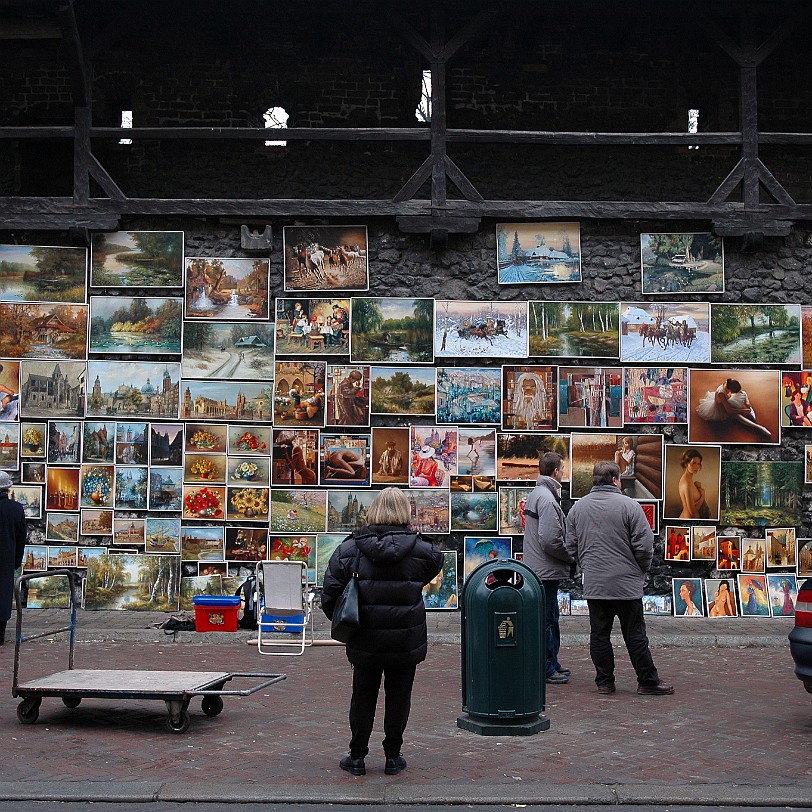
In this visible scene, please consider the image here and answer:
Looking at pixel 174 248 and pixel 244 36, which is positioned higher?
pixel 244 36

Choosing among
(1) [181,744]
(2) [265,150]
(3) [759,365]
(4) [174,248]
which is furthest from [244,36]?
(1) [181,744]

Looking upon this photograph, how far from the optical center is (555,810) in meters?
5.53

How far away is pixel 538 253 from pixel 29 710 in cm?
780

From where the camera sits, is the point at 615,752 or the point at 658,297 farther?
the point at 658,297

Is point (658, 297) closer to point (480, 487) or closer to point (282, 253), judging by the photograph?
point (480, 487)

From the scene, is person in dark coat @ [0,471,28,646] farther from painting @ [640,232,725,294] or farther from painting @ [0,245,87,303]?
painting @ [640,232,725,294]

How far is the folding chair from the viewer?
10.3m

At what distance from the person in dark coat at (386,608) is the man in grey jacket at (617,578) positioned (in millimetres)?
2642

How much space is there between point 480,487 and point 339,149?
5.44 meters

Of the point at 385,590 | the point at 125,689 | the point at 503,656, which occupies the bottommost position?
the point at 125,689

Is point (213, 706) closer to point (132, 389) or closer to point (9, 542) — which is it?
point (9, 542)

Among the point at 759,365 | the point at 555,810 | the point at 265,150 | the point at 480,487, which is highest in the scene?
the point at 265,150

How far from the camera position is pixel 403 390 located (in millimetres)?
12406

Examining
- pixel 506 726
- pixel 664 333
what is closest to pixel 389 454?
pixel 664 333
